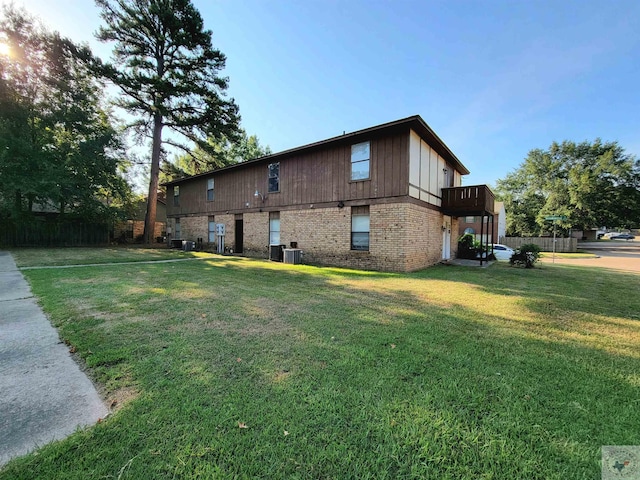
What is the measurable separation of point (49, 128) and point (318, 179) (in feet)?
61.5

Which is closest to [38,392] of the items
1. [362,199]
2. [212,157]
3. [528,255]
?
[362,199]

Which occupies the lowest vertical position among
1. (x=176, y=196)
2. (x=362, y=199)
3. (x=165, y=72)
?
(x=362, y=199)

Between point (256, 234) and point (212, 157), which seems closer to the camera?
point (256, 234)

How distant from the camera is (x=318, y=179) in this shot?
12.1 m

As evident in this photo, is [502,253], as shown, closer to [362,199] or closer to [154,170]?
[362,199]

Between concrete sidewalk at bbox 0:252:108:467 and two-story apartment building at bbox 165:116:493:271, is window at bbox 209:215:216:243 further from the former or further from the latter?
concrete sidewalk at bbox 0:252:108:467

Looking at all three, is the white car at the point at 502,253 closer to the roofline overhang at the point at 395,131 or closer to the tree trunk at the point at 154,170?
the roofline overhang at the point at 395,131

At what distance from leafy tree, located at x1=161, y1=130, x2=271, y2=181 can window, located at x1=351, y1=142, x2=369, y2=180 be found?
1290 centimetres

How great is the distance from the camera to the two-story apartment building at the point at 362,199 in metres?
9.93

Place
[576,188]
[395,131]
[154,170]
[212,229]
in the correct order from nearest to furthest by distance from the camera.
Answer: [395,131]
[212,229]
[154,170]
[576,188]

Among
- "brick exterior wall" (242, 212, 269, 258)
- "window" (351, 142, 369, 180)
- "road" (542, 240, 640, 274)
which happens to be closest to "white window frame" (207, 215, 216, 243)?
"brick exterior wall" (242, 212, 269, 258)

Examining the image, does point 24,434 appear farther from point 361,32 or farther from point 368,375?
point 361,32

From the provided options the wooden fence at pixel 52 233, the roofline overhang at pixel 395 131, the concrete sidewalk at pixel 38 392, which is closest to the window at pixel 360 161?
the roofline overhang at pixel 395 131

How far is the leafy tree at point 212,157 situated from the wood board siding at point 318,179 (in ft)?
10.8
